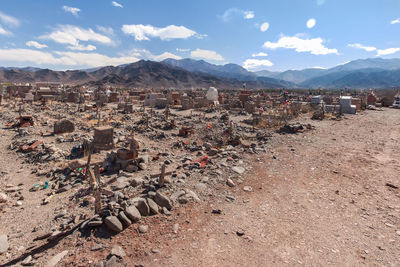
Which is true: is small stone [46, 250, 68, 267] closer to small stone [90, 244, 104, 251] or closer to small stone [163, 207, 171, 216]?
small stone [90, 244, 104, 251]

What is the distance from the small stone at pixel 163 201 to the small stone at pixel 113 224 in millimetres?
1045

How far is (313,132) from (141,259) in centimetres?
1161

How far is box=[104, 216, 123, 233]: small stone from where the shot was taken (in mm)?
3965

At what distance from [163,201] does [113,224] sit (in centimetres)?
121

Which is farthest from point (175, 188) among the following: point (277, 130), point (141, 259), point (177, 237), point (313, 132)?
point (313, 132)

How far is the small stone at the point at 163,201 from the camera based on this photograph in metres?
4.85

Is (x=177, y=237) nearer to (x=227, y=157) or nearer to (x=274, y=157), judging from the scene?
(x=227, y=157)

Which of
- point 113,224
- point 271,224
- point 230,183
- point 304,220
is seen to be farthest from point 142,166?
point 304,220

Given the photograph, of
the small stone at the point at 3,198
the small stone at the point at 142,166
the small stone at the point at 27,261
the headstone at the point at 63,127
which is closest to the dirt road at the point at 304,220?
the small stone at the point at 27,261

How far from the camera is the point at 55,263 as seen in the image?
11.1 ft

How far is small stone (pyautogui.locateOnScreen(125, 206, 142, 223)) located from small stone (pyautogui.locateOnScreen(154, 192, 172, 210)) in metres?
0.60

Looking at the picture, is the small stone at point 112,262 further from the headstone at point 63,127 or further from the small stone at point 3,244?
the headstone at point 63,127

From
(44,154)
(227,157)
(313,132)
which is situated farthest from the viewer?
(313,132)

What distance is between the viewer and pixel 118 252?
3.54 metres
